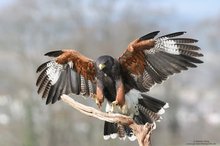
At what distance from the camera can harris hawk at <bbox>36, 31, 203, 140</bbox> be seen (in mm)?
9484

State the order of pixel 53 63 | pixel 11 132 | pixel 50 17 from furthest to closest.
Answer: pixel 50 17 → pixel 11 132 → pixel 53 63

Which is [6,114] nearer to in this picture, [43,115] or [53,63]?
[43,115]

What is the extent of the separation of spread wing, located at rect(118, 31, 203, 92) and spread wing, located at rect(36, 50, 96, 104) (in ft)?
2.08

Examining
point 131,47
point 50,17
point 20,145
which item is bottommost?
point 131,47

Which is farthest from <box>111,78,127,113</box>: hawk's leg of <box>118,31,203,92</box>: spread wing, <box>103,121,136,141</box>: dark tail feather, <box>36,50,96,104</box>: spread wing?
<box>103,121,136,141</box>: dark tail feather

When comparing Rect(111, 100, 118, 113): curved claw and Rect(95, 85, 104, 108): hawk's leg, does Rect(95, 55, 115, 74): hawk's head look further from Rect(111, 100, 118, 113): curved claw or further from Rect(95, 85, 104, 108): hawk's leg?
Rect(111, 100, 118, 113): curved claw

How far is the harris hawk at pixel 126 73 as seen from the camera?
31.1 ft

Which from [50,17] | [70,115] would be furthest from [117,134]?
[50,17]

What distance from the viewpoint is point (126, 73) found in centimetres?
987

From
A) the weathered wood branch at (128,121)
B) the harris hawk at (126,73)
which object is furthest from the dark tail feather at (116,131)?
the weathered wood branch at (128,121)

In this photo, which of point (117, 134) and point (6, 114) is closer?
point (117, 134)

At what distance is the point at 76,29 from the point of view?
43031mm

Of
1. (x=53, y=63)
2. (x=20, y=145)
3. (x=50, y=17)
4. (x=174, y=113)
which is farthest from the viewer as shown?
(x=174, y=113)

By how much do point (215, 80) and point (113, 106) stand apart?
1465 inches
